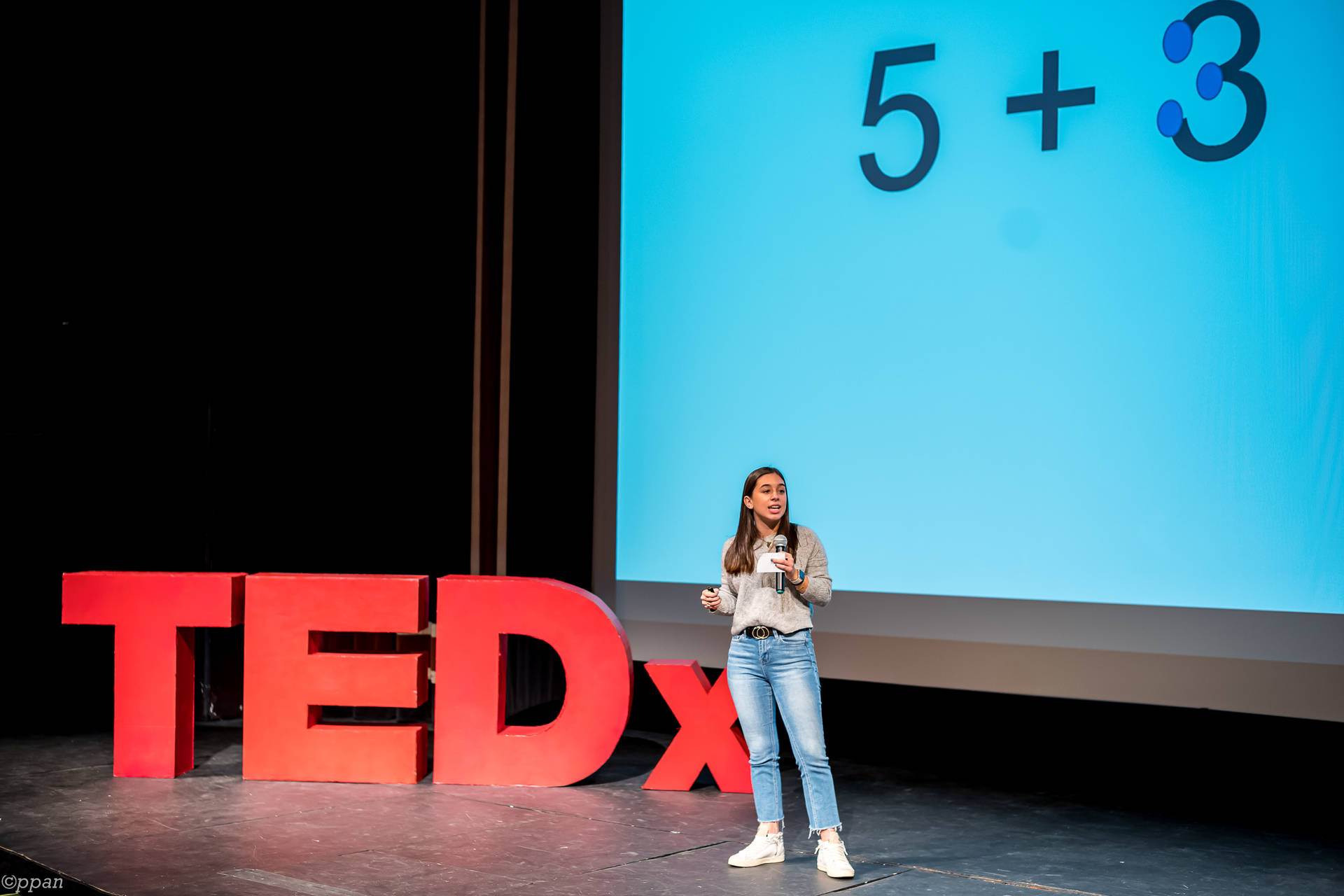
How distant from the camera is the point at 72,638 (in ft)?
21.0

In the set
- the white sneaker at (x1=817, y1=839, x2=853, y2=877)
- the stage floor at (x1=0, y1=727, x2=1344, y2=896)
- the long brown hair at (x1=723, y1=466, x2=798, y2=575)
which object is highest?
the long brown hair at (x1=723, y1=466, x2=798, y2=575)

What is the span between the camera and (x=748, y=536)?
3.92 metres

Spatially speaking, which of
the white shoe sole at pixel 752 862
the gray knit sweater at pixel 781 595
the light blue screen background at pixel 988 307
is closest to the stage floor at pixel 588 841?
the white shoe sole at pixel 752 862

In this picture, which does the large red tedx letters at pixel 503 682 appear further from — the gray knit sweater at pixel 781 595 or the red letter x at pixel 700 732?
the gray knit sweater at pixel 781 595

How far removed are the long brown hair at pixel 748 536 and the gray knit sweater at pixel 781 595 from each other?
14 mm

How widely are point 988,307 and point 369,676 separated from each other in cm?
279

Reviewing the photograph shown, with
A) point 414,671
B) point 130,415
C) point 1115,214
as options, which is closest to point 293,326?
point 130,415

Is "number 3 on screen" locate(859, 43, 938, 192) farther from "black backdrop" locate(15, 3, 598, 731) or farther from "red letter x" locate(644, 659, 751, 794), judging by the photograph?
"red letter x" locate(644, 659, 751, 794)

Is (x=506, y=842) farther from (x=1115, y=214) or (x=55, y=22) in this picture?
(x=55, y=22)

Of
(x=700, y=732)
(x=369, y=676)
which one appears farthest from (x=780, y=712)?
(x=369, y=676)

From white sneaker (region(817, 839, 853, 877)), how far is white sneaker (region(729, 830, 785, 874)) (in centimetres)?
14

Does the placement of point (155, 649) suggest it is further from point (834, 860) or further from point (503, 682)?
point (834, 860)

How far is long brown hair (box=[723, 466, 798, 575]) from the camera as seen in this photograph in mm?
3889

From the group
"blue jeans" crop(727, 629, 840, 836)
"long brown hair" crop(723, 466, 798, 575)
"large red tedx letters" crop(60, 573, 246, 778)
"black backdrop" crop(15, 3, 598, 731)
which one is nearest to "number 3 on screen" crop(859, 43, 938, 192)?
"black backdrop" crop(15, 3, 598, 731)
